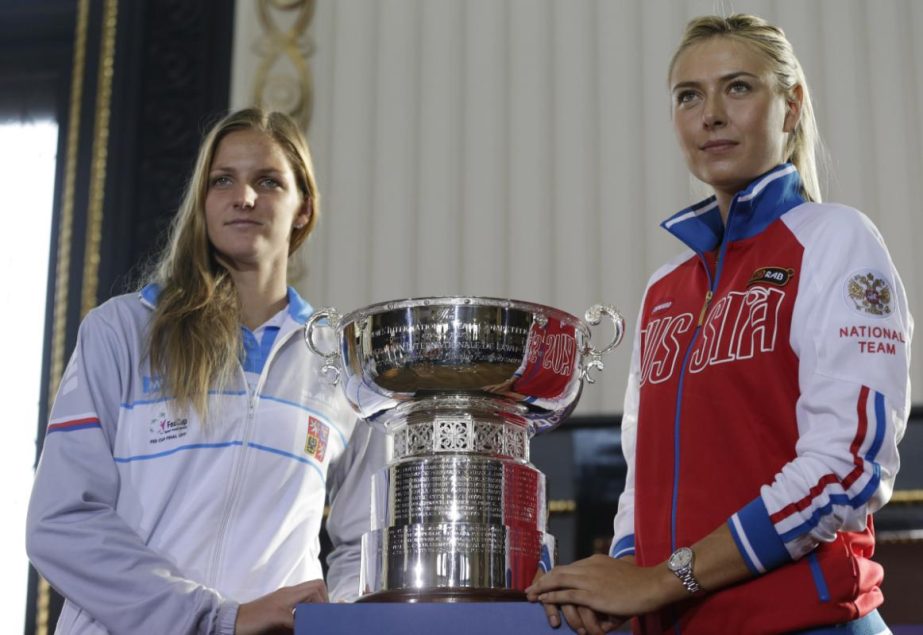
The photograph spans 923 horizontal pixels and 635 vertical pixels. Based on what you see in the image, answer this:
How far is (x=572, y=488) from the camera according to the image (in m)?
2.75

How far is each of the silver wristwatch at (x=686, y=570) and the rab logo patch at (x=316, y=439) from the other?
0.65m

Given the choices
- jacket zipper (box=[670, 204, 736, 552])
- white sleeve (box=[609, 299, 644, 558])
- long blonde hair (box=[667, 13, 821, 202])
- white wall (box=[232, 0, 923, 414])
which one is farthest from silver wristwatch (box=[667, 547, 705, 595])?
white wall (box=[232, 0, 923, 414])

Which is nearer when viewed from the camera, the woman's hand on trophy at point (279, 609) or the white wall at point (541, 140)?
the woman's hand on trophy at point (279, 609)

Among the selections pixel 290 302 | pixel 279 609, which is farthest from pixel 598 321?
pixel 290 302

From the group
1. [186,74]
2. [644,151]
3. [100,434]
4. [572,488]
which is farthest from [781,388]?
[186,74]

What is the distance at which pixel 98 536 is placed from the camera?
5.24 feet

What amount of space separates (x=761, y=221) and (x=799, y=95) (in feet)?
0.65

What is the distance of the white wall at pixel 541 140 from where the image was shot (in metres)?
2.87

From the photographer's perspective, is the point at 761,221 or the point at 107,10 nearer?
the point at 761,221

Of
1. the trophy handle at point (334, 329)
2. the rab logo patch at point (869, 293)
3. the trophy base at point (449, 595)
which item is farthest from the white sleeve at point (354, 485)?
the rab logo patch at point (869, 293)

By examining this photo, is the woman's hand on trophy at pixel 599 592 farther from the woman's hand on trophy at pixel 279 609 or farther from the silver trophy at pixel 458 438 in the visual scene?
the woman's hand on trophy at pixel 279 609

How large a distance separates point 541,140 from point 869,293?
169 cm

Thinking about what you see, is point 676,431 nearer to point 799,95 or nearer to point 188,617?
point 799,95

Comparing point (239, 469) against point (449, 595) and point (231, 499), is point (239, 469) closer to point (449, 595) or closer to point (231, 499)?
point (231, 499)
